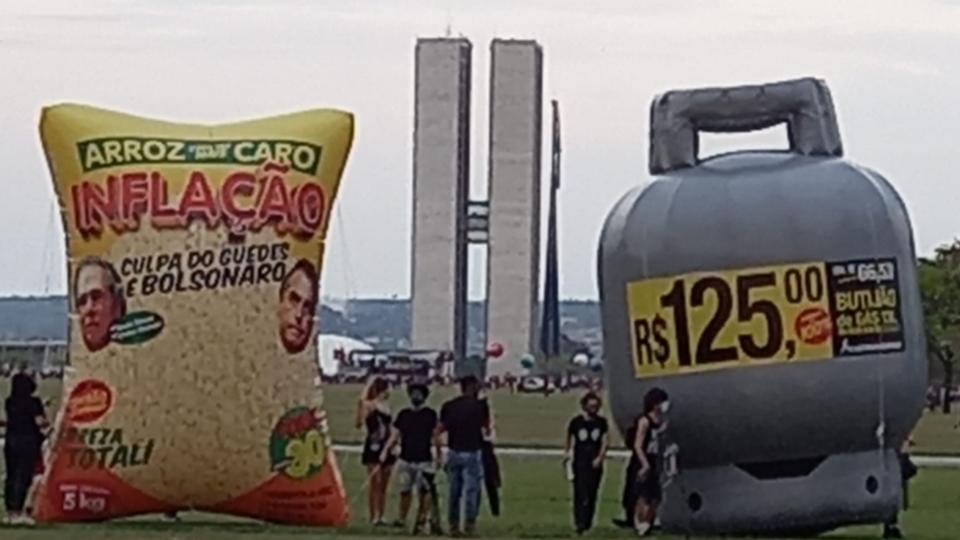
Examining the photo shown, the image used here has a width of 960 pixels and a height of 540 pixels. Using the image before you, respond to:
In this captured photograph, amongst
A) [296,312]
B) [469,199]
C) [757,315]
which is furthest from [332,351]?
[757,315]

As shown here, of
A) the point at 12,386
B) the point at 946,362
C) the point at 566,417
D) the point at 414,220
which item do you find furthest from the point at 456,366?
the point at 12,386

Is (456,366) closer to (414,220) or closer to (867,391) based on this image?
(414,220)

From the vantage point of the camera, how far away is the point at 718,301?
21812mm

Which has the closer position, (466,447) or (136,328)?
(136,328)

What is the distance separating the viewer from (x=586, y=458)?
23.1m

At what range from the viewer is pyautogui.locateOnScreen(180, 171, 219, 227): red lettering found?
22438mm

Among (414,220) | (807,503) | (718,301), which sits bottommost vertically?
(807,503)

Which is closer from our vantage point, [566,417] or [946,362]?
[566,417]

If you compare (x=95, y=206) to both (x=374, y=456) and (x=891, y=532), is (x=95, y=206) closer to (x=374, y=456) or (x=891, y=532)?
(x=374, y=456)

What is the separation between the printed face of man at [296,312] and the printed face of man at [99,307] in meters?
1.34

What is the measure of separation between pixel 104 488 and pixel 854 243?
6.30 metres

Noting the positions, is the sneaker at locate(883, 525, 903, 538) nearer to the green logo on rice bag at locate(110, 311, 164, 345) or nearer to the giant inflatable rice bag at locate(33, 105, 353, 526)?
the giant inflatable rice bag at locate(33, 105, 353, 526)

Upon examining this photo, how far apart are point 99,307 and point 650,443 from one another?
4563 millimetres

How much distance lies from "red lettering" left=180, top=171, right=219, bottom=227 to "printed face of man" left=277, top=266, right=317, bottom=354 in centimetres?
87
